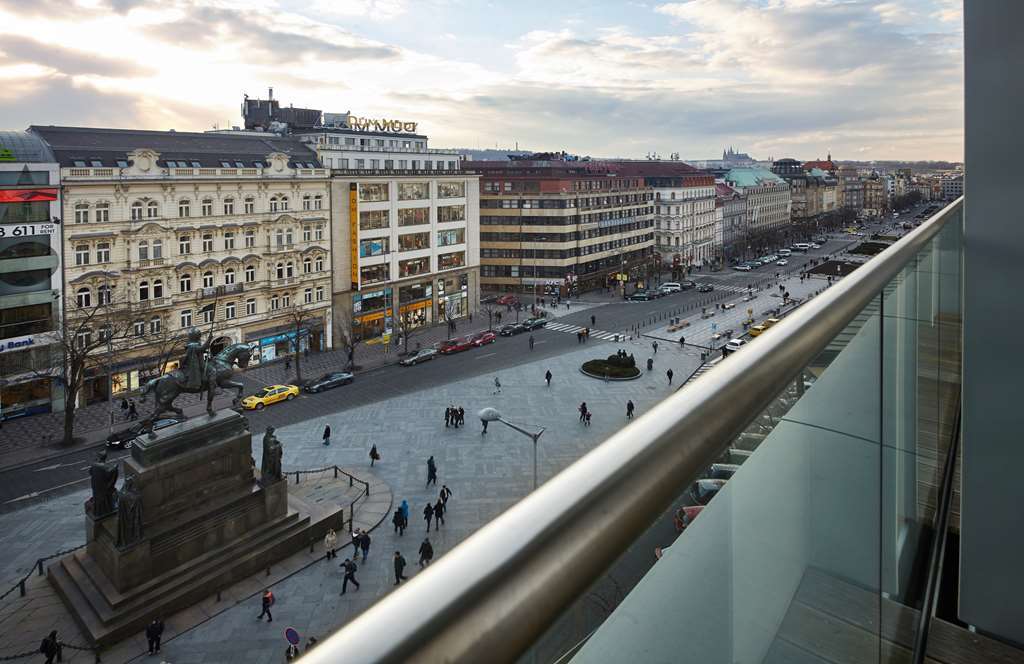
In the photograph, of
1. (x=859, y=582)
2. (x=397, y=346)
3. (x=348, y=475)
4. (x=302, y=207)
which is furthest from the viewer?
(x=397, y=346)

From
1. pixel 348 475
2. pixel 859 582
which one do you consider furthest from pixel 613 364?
pixel 859 582

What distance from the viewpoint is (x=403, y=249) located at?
49.1m

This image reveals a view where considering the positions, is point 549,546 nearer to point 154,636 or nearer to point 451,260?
point 154,636

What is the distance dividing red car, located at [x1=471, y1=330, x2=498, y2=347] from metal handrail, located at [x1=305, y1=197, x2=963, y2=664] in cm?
4419

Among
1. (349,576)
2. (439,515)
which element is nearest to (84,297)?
(439,515)

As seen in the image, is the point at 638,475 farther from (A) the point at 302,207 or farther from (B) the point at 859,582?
(A) the point at 302,207

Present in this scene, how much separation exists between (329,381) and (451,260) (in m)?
19.6

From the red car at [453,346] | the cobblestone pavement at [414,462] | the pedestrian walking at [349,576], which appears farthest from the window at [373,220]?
the pedestrian walking at [349,576]

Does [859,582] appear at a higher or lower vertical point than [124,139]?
lower

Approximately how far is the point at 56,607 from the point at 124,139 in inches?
1087

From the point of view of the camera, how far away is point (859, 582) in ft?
7.54

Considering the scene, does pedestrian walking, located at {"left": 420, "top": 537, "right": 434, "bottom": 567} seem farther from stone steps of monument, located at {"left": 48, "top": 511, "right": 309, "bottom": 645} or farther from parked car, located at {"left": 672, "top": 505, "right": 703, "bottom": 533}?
parked car, located at {"left": 672, "top": 505, "right": 703, "bottom": 533}

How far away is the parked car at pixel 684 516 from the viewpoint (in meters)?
1.12

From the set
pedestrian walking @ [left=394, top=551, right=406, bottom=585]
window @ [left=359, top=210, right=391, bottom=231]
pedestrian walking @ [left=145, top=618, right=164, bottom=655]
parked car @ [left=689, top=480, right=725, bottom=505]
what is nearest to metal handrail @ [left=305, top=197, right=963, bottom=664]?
parked car @ [left=689, top=480, right=725, bottom=505]
